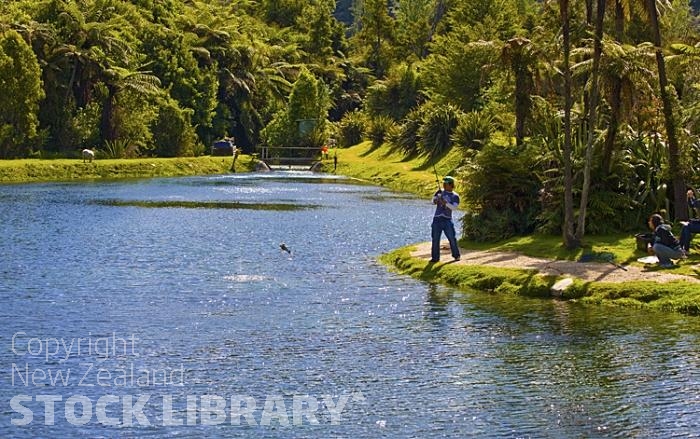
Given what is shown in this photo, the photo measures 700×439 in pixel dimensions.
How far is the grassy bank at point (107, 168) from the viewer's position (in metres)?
74.2

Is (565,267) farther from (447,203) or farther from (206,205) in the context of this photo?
(206,205)

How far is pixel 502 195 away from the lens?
108 feet

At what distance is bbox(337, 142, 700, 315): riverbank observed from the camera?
953 inches

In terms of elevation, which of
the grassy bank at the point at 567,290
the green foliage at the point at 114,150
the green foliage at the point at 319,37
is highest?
the green foliage at the point at 319,37

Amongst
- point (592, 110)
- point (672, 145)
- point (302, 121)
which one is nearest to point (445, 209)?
point (592, 110)

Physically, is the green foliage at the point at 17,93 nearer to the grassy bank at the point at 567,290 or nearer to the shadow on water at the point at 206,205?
the shadow on water at the point at 206,205

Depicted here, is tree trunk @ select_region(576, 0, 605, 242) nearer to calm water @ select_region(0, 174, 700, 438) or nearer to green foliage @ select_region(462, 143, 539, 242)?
green foliage @ select_region(462, 143, 539, 242)

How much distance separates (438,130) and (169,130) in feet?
109

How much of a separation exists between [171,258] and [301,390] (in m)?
16.4

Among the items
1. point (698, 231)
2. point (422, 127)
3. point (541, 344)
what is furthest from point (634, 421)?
point (422, 127)

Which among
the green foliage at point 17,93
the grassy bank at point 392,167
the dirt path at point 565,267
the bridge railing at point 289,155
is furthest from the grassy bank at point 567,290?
the bridge railing at point 289,155

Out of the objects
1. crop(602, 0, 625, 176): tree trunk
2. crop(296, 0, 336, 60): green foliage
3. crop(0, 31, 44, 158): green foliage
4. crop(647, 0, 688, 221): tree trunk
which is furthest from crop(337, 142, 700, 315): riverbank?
crop(296, 0, 336, 60): green foliage

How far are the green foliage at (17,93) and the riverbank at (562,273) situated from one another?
55.3 metres

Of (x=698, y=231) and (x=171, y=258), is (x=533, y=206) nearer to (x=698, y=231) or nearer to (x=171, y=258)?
(x=698, y=231)
